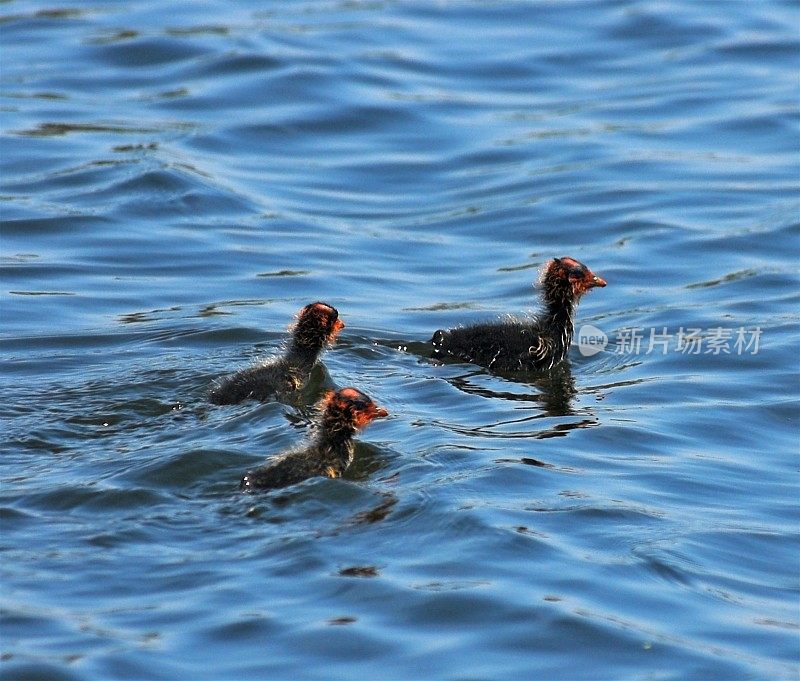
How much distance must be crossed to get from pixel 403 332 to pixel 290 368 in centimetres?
216

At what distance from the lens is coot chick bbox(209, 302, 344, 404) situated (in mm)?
10453

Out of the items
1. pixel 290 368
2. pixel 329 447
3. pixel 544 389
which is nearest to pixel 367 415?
pixel 329 447

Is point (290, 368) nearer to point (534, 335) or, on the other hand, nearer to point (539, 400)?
point (539, 400)

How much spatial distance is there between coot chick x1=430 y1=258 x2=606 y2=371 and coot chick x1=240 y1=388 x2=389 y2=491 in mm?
2576

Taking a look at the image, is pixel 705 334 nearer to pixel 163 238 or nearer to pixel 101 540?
pixel 163 238

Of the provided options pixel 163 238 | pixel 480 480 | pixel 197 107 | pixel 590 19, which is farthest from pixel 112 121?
pixel 480 480

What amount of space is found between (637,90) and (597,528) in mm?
13607

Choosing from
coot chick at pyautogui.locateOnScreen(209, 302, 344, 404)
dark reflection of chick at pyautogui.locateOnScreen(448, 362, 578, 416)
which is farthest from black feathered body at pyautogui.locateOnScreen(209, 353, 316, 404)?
dark reflection of chick at pyautogui.locateOnScreen(448, 362, 578, 416)

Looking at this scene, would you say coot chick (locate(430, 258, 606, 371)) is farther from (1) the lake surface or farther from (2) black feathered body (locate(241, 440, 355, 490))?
(2) black feathered body (locate(241, 440, 355, 490))

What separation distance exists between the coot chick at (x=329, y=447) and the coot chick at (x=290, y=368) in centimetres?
108

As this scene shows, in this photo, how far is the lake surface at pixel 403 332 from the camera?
7.62 m

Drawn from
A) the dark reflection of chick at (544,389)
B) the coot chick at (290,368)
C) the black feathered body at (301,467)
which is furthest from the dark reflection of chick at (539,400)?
the black feathered body at (301,467)

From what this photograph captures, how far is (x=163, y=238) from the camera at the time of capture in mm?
15586

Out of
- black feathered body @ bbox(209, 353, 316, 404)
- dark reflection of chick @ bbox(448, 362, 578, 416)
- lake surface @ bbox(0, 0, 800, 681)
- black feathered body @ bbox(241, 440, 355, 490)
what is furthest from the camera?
dark reflection of chick @ bbox(448, 362, 578, 416)
